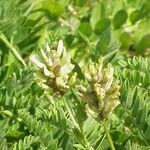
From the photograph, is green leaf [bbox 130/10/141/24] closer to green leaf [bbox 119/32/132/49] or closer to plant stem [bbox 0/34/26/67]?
green leaf [bbox 119/32/132/49]

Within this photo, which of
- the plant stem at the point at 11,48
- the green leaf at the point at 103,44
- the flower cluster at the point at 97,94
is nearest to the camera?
the flower cluster at the point at 97,94

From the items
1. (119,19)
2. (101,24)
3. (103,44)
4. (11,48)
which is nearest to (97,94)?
(103,44)

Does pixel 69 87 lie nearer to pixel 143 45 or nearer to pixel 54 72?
pixel 54 72

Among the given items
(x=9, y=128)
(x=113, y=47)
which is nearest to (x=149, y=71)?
(x=113, y=47)

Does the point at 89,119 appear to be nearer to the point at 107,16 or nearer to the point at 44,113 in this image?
the point at 44,113

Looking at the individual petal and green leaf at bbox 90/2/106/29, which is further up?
the individual petal

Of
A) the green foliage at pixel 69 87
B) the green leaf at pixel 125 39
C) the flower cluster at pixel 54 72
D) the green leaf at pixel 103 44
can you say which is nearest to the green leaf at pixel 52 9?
the green foliage at pixel 69 87

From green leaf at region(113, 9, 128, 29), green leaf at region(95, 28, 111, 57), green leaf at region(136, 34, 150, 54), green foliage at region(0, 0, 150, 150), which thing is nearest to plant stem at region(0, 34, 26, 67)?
green foliage at region(0, 0, 150, 150)

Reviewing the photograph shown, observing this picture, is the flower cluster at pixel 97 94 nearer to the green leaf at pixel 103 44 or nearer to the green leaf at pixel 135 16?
the green leaf at pixel 103 44
